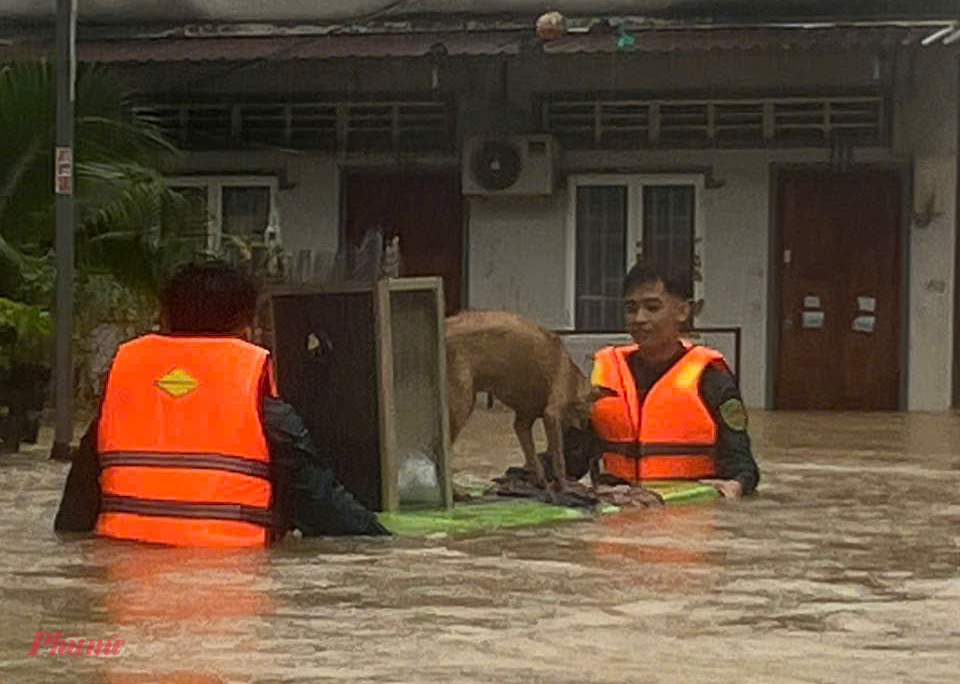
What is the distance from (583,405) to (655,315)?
0.63 m

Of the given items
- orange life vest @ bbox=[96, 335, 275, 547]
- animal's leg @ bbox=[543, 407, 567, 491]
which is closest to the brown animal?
animal's leg @ bbox=[543, 407, 567, 491]

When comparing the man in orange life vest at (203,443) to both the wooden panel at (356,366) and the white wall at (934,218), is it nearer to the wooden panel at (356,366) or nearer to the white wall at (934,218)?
the wooden panel at (356,366)

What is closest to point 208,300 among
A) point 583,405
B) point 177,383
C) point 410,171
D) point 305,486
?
point 177,383

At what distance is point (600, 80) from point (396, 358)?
1258cm

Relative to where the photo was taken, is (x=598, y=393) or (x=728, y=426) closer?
(x=598, y=393)

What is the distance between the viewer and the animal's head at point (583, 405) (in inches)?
393

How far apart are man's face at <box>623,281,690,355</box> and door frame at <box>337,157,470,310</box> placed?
37.6ft

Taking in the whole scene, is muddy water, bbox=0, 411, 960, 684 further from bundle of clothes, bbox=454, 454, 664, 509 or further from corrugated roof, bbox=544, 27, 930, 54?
corrugated roof, bbox=544, 27, 930, 54

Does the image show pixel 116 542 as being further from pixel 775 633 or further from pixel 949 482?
pixel 949 482

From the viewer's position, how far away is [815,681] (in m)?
5.35

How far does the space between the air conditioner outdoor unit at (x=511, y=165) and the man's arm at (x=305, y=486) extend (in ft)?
43.5

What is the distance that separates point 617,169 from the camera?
2161 cm

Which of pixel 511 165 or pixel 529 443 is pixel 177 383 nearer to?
pixel 529 443

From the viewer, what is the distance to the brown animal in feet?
31.5
